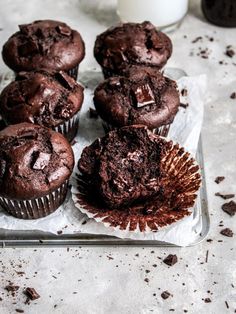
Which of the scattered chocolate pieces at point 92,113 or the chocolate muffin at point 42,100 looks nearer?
the chocolate muffin at point 42,100

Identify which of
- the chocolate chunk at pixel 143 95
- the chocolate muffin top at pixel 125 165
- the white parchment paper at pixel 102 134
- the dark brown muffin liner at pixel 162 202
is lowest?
the white parchment paper at pixel 102 134

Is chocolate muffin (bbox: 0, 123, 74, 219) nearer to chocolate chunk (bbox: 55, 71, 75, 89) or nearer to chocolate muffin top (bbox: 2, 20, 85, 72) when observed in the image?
chocolate chunk (bbox: 55, 71, 75, 89)

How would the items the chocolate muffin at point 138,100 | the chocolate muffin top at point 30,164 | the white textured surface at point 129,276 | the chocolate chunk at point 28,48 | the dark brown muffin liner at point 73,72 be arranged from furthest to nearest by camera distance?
the dark brown muffin liner at point 73,72, the chocolate chunk at point 28,48, the chocolate muffin at point 138,100, the chocolate muffin top at point 30,164, the white textured surface at point 129,276

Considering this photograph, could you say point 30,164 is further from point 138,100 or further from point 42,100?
point 138,100

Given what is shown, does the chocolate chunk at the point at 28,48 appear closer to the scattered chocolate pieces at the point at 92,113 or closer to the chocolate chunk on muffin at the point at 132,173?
the scattered chocolate pieces at the point at 92,113

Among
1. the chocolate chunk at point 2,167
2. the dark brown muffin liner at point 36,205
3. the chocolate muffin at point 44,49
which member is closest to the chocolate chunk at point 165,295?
the dark brown muffin liner at point 36,205

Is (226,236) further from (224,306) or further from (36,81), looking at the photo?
(36,81)

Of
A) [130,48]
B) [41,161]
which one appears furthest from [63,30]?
[41,161]
